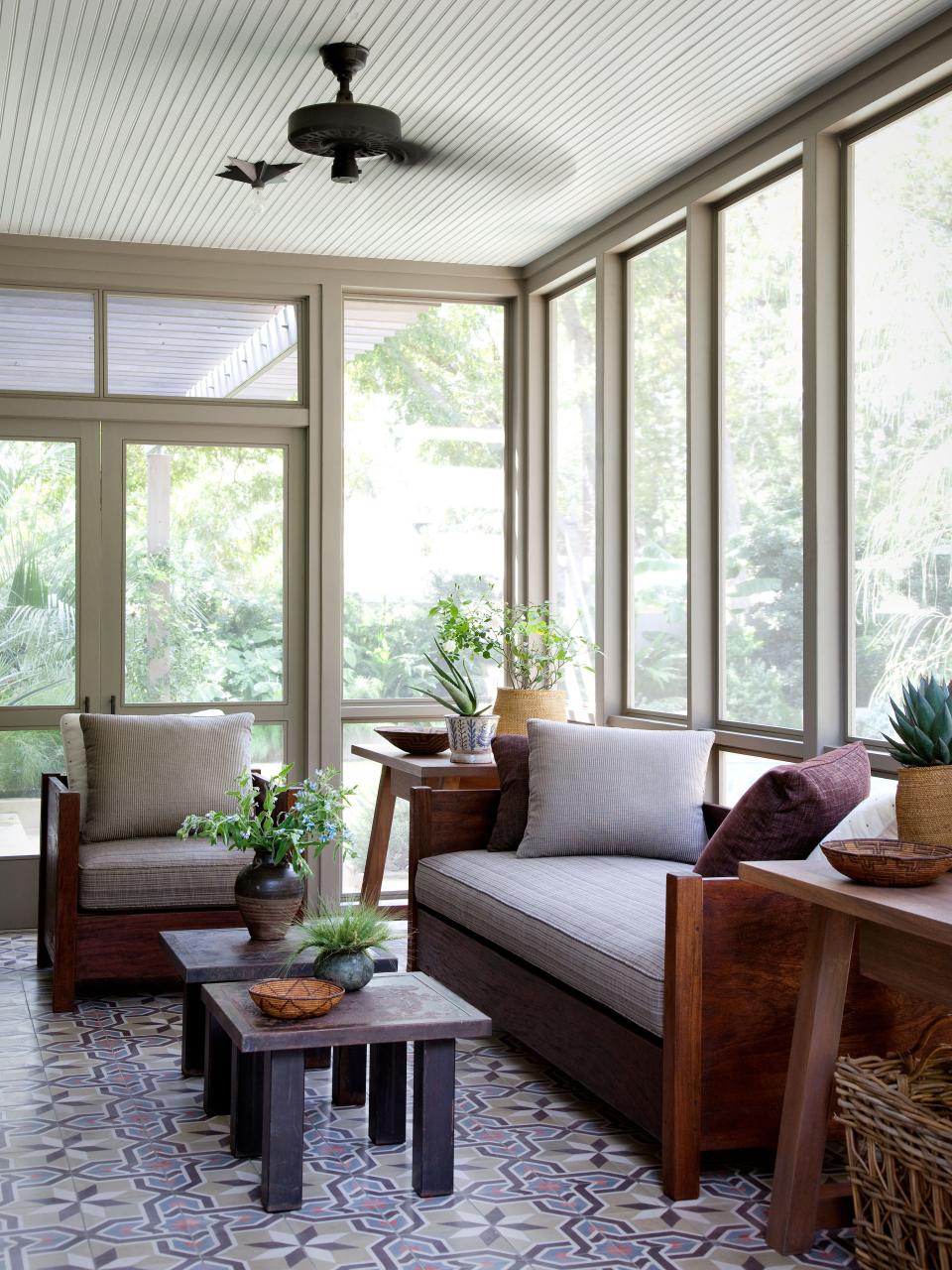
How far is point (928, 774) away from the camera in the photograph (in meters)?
2.73

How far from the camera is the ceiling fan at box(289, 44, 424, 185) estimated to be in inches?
151

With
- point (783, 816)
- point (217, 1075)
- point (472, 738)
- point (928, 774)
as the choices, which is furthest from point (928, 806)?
point (472, 738)

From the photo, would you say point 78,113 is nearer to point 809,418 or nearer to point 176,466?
point 176,466

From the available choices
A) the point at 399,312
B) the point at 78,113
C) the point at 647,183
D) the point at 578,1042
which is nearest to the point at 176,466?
the point at 399,312

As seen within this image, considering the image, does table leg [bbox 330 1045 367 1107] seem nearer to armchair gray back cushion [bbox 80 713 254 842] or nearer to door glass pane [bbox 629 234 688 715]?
armchair gray back cushion [bbox 80 713 254 842]

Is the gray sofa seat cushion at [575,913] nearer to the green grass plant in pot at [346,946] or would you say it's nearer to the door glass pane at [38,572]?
the green grass plant in pot at [346,946]

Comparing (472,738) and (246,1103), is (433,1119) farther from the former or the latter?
(472,738)

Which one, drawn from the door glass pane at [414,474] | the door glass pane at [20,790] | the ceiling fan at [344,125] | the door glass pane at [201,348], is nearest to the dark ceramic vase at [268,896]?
the ceiling fan at [344,125]

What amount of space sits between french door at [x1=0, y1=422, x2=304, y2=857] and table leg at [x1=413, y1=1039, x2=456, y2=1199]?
3.32m

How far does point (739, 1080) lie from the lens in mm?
2898

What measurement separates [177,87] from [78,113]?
15.6 inches

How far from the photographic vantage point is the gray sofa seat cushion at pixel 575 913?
306cm

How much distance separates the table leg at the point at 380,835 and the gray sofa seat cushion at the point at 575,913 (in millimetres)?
1003

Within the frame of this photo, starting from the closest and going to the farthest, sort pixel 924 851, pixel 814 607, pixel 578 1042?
pixel 924 851, pixel 578 1042, pixel 814 607
